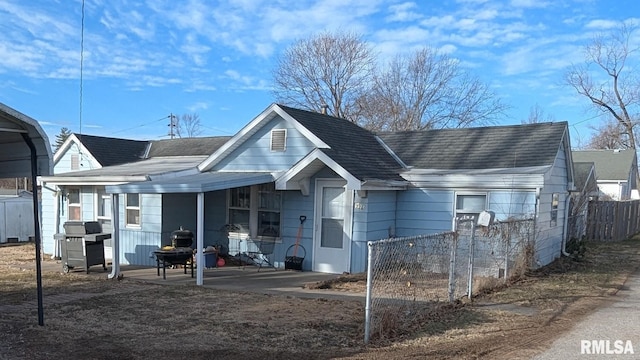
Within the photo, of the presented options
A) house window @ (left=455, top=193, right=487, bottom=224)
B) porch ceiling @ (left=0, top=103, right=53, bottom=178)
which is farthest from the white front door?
porch ceiling @ (left=0, top=103, right=53, bottom=178)

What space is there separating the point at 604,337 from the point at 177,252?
8350 mm

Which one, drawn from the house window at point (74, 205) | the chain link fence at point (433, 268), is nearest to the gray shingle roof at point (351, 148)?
the chain link fence at point (433, 268)

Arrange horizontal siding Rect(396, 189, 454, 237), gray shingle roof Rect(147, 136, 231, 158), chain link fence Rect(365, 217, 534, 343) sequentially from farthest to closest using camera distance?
1. gray shingle roof Rect(147, 136, 231, 158)
2. horizontal siding Rect(396, 189, 454, 237)
3. chain link fence Rect(365, 217, 534, 343)

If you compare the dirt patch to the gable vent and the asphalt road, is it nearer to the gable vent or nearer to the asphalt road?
the gable vent

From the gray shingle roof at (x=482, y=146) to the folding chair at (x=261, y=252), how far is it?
442 centimetres

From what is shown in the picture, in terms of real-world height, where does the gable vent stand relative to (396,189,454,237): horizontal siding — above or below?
above

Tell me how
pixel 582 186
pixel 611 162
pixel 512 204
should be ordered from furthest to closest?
pixel 611 162, pixel 582 186, pixel 512 204

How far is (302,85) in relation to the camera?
34.8 m

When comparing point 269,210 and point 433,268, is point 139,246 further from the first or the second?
point 433,268

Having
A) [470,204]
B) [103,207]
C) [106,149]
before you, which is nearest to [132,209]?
[103,207]

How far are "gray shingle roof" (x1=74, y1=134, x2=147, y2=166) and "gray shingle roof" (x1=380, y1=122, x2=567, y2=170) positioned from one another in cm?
1019

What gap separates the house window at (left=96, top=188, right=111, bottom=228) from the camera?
14.5 meters

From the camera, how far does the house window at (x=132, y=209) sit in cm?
1359

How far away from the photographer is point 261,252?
1290 centimetres
